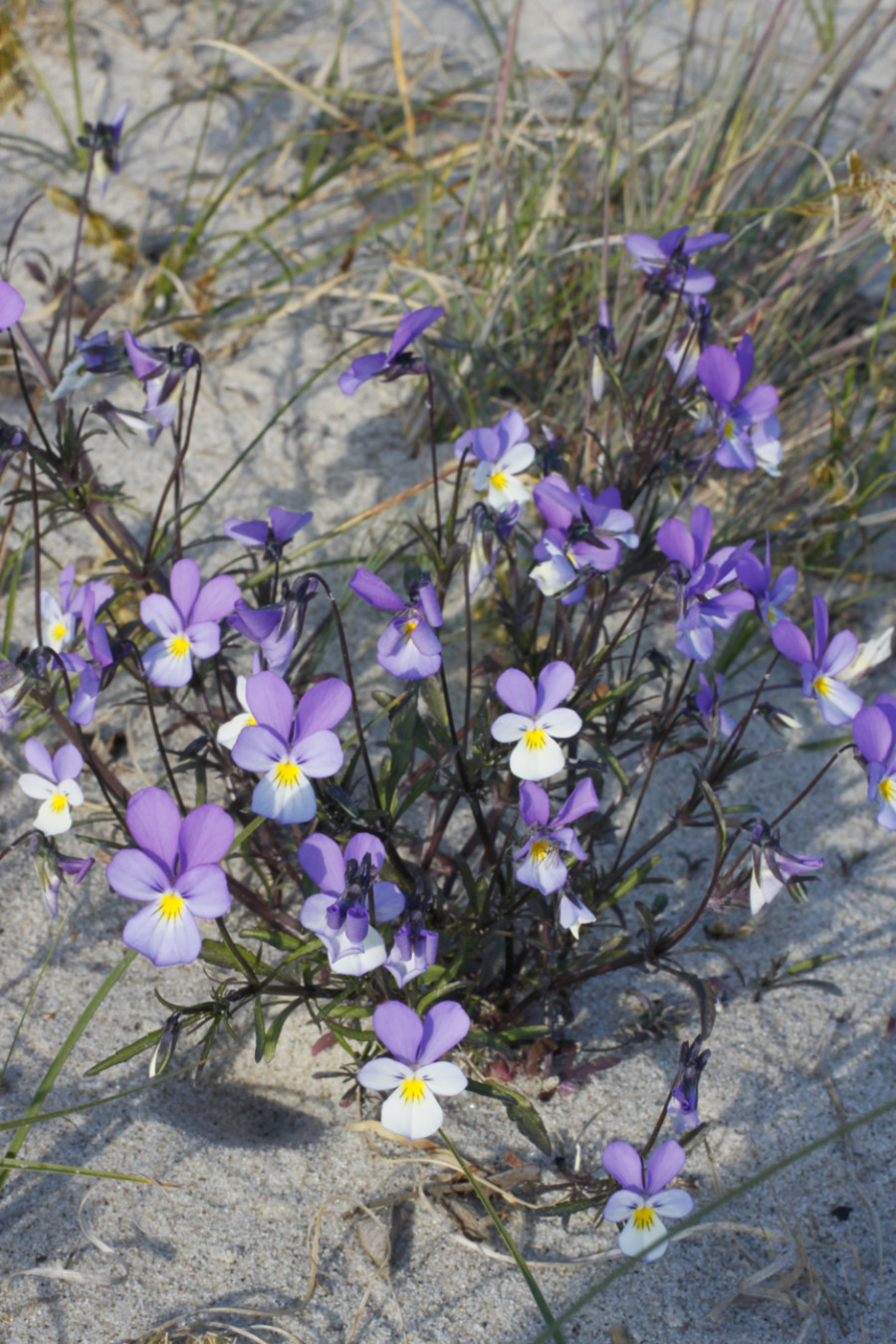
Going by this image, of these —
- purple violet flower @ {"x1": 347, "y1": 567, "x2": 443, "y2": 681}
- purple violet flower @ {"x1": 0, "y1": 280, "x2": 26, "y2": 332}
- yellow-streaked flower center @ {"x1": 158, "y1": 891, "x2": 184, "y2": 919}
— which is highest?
purple violet flower @ {"x1": 0, "y1": 280, "x2": 26, "y2": 332}

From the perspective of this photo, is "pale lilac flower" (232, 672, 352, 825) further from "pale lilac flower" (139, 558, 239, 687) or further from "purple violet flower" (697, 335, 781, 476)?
"purple violet flower" (697, 335, 781, 476)

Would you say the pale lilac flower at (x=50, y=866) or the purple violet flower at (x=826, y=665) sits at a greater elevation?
the purple violet flower at (x=826, y=665)

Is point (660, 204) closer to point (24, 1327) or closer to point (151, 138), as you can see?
point (151, 138)

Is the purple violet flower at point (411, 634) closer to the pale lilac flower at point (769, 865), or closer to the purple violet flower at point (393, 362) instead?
the purple violet flower at point (393, 362)

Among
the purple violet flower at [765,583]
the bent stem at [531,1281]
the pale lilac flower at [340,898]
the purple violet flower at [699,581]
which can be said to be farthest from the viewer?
the purple violet flower at [765,583]

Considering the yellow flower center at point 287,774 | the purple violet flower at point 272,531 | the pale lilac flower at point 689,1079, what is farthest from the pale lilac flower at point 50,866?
the pale lilac flower at point 689,1079

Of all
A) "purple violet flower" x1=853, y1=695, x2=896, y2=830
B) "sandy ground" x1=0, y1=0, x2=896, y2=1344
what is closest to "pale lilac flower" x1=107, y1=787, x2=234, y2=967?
"sandy ground" x1=0, y1=0, x2=896, y2=1344
